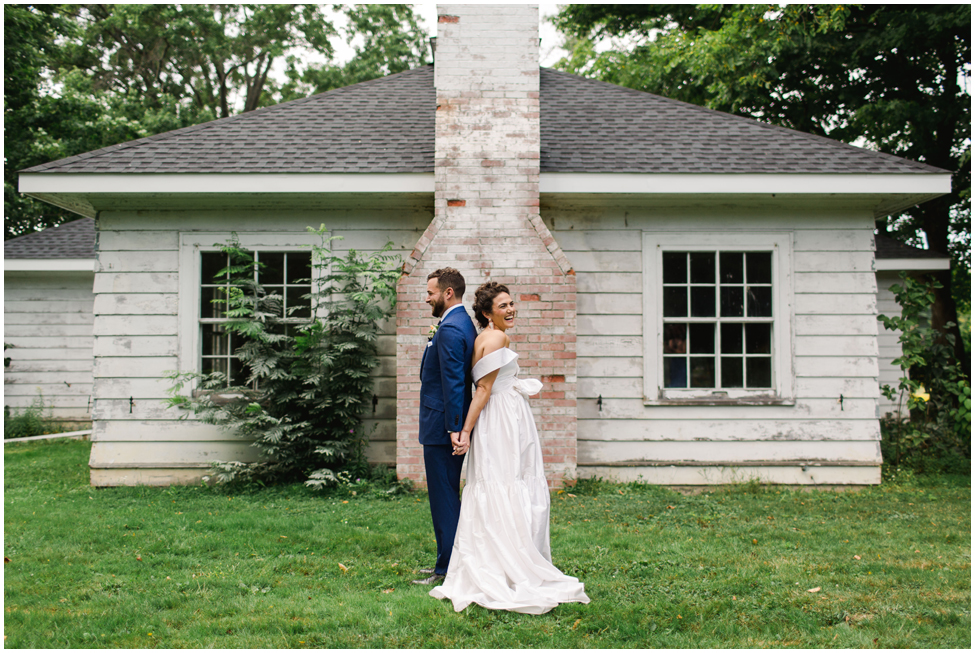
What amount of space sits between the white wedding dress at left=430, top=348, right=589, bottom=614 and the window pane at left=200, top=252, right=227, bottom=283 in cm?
457

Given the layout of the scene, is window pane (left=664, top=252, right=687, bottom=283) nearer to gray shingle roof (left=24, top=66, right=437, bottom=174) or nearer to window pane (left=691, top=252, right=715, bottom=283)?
window pane (left=691, top=252, right=715, bottom=283)

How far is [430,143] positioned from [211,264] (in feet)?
9.14

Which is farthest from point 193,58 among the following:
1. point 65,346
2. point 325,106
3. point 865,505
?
point 865,505

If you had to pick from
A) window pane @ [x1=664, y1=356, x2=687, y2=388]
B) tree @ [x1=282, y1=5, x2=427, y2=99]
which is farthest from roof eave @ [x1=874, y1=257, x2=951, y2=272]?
tree @ [x1=282, y1=5, x2=427, y2=99]

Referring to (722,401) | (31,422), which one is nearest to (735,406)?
(722,401)

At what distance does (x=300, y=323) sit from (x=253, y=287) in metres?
0.61

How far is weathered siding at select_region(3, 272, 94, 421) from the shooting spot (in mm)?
11750

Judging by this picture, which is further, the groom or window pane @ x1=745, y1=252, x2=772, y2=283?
window pane @ x1=745, y1=252, x2=772, y2=283

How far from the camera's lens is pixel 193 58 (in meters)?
21.9

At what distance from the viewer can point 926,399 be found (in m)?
7.84

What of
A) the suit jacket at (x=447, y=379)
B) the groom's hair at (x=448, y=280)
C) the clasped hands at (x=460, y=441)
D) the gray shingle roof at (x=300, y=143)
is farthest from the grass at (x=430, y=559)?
the gray shingle roof at (x=300, y=143)

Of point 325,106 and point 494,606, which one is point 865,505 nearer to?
point 494,606

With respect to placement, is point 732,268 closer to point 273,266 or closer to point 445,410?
→ point 445,410

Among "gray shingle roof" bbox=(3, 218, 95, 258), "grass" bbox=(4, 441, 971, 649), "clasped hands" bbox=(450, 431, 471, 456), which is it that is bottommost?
"grass" bbox=(4, 441, 971, 649)
